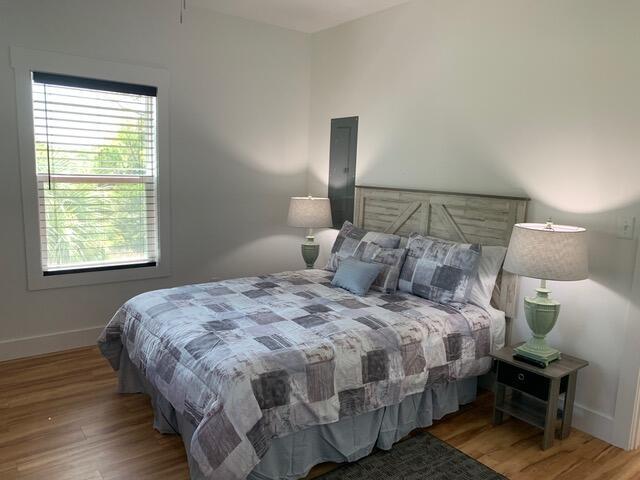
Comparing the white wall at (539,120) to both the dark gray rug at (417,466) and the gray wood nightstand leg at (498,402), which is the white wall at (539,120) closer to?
the gray wood nightstand leg at (498,402)

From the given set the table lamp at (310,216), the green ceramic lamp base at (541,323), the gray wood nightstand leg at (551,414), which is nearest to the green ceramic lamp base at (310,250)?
the table lamp at (310,216)

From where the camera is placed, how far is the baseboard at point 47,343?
11.8ft

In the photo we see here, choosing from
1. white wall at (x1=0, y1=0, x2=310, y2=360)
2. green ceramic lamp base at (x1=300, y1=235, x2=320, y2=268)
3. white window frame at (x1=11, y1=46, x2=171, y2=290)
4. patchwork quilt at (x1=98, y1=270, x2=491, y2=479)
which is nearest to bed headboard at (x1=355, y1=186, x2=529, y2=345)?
patchwork quilt at (x1=98, y1=270, x2=491, y2=479)

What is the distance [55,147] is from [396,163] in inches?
103

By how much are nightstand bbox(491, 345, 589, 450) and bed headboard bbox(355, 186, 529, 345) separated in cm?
45

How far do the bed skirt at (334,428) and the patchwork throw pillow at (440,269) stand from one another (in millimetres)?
571

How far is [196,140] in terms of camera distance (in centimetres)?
422

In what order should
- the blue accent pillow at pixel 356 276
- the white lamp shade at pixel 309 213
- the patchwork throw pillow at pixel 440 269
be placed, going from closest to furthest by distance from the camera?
1. the patchwork throw pillow at pixel 440 269
2. the blue accent pillow at pixel 356 276
3. the white lamp shade at pixel 309 213

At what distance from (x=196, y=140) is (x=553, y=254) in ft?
9.76

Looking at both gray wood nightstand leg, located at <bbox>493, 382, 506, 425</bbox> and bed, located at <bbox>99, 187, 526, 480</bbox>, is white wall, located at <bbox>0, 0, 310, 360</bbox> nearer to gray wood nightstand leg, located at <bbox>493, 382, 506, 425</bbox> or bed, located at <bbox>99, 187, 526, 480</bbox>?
bed, located at <bbox>99, 187, 526, 480</bbox>

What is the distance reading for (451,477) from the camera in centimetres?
241

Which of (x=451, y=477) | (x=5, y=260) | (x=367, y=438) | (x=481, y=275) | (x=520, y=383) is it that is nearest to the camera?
(x=451, y=477)

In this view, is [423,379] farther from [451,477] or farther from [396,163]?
[396,163]

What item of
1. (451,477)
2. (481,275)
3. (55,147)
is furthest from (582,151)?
(55,147)
